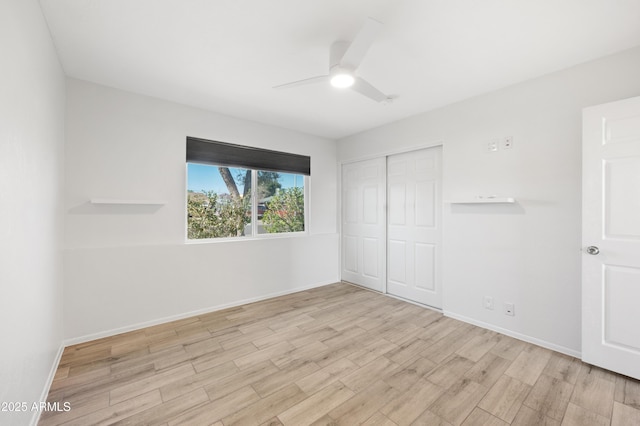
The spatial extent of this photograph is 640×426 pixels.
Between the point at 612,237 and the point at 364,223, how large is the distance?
Result: 108 inches

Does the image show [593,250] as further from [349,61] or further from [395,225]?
[349,61]

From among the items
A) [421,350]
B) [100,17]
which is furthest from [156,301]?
[421,350]

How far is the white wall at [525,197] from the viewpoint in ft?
7.45

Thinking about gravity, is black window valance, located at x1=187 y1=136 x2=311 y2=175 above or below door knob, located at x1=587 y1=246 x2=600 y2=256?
above

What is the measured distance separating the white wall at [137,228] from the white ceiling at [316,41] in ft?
1.05

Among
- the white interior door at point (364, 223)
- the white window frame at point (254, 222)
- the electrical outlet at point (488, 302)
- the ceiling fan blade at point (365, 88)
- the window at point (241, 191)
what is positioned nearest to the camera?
the ceiling fan blade at point (365, 88)

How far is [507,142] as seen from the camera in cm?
265

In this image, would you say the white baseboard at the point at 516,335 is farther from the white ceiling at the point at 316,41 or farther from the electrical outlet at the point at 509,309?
the white ceiling at the point at 316,41

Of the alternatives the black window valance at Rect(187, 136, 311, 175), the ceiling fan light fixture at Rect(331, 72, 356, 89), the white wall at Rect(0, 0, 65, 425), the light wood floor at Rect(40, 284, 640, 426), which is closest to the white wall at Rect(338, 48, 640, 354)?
the light wood floor at Rect(40, 284, 640, 426)

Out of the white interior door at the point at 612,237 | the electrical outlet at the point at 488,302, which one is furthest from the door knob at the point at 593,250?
the electrical outlet at the point at 488,302

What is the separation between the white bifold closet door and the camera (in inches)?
135

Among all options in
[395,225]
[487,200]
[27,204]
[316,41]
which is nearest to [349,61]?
[316,41]

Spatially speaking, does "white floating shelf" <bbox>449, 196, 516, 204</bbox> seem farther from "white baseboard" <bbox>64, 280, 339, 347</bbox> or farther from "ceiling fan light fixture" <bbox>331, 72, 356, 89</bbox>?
"white baseboard" <bbox>64, 280, 339, 347</bbox>

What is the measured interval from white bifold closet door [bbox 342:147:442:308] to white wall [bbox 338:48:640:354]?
267 millimetres
